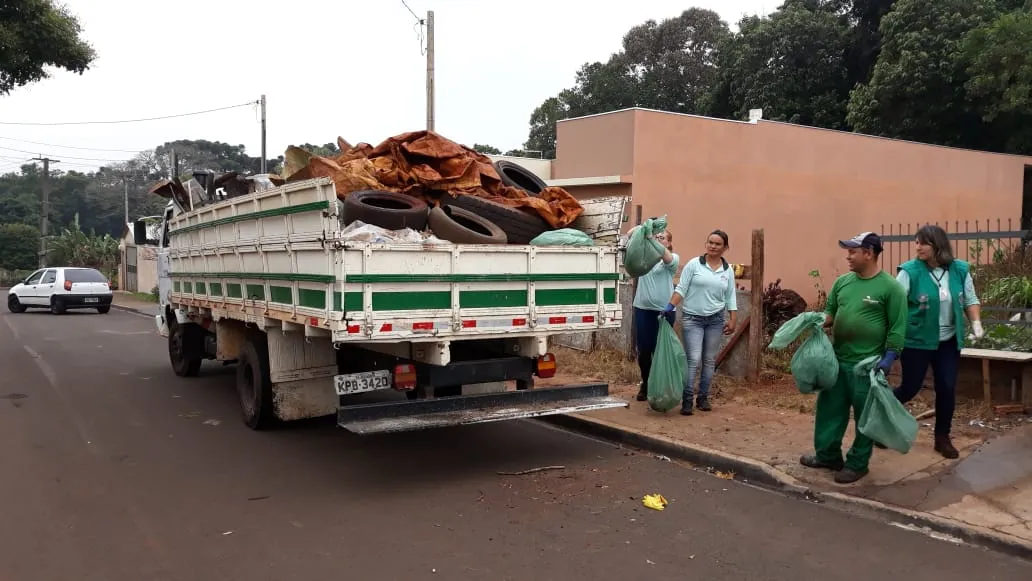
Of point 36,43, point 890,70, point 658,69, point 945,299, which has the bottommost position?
point 945,299

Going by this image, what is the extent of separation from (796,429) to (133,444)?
576cm

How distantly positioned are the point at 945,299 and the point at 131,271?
41.5m

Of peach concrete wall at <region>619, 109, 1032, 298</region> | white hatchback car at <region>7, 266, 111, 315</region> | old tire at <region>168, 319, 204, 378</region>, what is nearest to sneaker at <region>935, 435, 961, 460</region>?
old tire at <region>168, 319, 204, 378</region>

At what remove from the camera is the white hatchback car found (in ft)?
76.6

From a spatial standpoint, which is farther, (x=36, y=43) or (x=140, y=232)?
(x=36, y=43)

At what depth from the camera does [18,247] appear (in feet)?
180

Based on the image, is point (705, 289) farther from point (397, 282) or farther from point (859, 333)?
point (397, 282)

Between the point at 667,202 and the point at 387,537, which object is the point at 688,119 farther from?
the point at 387,537

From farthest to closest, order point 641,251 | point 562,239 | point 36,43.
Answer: point 36,43 < point 641,251 < point 562,239

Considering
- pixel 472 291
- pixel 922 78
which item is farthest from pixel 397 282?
pixel 922 78

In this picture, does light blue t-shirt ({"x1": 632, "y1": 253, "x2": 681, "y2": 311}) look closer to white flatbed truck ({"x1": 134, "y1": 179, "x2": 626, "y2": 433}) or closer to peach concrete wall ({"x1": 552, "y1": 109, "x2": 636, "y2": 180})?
white flatbed truck ({"x1": 134, "y1": 179, "x2": 626, "y2": 433})

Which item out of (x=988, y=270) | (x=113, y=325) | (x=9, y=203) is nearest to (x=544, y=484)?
(x=988, y=270)

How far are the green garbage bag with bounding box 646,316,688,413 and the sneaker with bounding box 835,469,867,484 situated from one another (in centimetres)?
191

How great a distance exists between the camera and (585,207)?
6.91m
